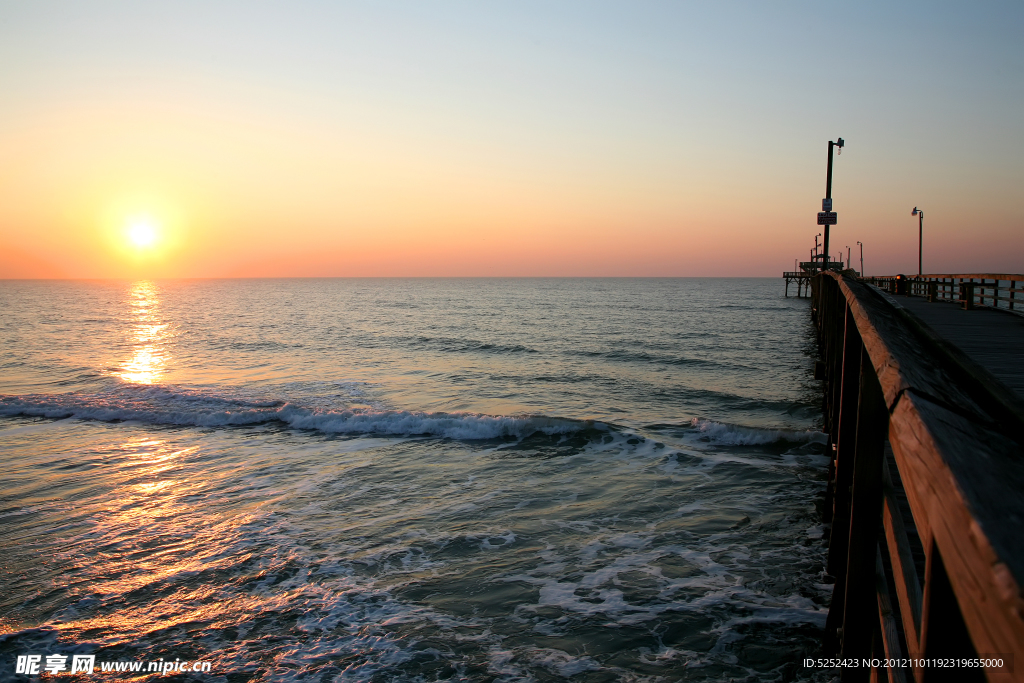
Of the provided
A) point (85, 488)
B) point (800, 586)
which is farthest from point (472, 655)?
point (85, 488)

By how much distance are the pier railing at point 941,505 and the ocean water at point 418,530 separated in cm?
275

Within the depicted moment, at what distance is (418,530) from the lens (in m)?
7.82

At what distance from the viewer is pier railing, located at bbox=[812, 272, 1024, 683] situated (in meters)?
0.86

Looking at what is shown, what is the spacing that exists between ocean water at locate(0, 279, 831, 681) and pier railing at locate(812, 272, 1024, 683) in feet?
9.03

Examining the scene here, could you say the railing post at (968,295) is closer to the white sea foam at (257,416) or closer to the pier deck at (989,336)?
the pier deck at (989,336)

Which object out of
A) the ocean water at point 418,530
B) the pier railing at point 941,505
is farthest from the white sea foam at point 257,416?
the pier railing at point 941,505

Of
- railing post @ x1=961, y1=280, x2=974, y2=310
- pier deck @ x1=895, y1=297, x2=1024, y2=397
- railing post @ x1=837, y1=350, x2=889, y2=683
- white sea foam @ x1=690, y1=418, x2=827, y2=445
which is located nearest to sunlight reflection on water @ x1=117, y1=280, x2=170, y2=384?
white sea foam @ x1=690, y1=418, x2=827, y2=445

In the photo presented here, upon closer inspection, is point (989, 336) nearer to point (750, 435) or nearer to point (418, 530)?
point (750, 435)

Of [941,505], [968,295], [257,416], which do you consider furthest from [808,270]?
[941,505]

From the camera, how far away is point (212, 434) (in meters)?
13.8

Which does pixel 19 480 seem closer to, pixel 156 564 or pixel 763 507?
pixel 156 564

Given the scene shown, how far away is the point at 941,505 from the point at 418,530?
7.28 metres

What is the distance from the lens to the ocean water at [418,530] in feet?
17.6

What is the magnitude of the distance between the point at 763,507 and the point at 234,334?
3541cm
